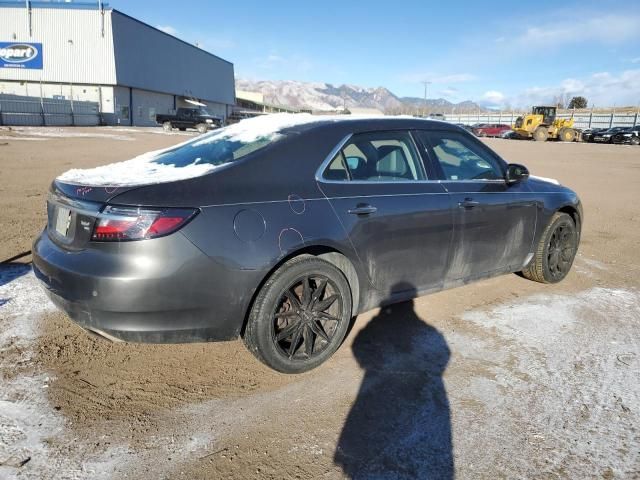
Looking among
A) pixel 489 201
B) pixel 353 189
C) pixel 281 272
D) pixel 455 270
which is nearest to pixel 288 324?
pixel 281 272

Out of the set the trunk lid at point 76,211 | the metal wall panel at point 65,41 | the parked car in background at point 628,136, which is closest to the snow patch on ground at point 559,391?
the trunk lid at point 76,211

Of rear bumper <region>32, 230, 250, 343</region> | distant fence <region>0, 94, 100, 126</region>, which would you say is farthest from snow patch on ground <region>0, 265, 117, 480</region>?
distant fence <region>0, 94, 100, 126</region>

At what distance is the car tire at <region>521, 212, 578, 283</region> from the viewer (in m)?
4.65

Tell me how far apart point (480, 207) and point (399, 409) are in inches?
74.3

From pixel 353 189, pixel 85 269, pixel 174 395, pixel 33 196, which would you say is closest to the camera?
pixel 85 269

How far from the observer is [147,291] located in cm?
247

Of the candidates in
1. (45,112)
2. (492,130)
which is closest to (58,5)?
(45,112)

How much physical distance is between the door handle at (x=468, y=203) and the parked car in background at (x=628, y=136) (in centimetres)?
4010

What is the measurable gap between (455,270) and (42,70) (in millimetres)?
49837

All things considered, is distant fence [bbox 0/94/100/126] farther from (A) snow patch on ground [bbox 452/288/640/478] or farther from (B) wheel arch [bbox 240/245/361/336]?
(A) snow patch on ground [bbox 452/288/640/478]

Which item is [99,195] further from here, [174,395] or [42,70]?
[42,70]

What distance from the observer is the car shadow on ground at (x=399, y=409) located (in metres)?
2.28

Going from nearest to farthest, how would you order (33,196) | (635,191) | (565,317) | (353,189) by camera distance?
1. (353,189)
2. (565,317)
3. (33,196)
4. (635,191)

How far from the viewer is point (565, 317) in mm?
4062
